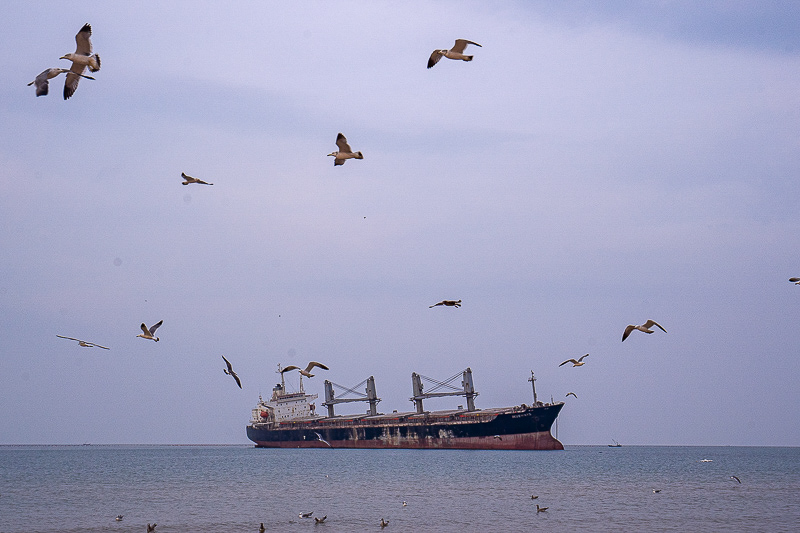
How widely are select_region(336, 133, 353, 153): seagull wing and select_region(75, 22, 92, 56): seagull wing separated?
558 cm

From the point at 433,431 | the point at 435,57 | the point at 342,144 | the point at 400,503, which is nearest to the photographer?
the point at 435,57

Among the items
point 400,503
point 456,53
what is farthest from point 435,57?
point 400,503

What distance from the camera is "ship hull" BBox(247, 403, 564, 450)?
72.1 meters

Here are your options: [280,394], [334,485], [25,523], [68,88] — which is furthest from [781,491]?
[280,394]

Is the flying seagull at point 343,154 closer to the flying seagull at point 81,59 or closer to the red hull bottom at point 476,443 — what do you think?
the flying seagull at point 81,59

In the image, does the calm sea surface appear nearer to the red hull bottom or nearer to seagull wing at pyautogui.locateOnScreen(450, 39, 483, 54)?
seagull wing at pyautogui.locateOnScreen(450, 39, 483, 54)

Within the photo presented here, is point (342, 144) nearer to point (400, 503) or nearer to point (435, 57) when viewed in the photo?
point (435, 57)

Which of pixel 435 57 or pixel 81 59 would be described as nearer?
pixel 81 59

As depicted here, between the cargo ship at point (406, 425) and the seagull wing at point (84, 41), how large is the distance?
181 feet

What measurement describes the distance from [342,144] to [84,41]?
5.94 metres

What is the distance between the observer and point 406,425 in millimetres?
81938

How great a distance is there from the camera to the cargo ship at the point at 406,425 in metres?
72.5

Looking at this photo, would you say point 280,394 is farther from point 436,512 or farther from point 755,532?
point 755,532

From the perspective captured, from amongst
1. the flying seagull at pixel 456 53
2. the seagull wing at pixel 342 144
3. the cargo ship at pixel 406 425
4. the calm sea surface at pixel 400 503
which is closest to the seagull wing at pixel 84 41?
the seagull wing at pixel 342 144
